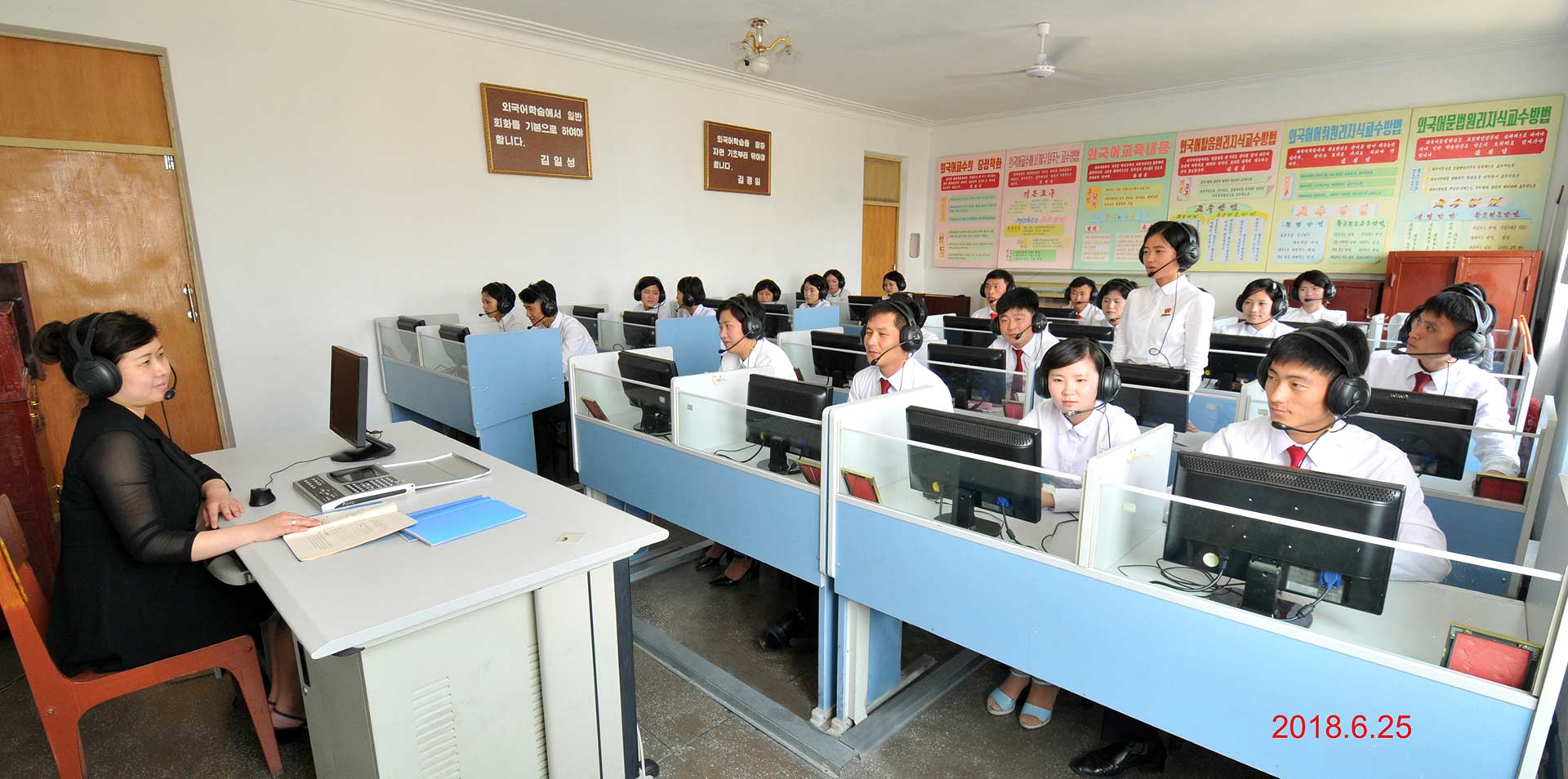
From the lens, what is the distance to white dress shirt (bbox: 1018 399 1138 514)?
1979 mm

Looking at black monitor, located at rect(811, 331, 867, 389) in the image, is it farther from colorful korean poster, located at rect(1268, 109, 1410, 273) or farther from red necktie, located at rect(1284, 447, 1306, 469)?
colorful korean poster, located at rect(1268, 109, 1410, 273)

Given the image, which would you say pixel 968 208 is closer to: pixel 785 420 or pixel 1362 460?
pixel 785 420

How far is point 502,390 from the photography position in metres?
3.45

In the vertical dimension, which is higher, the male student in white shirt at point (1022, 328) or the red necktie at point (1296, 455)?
the male student in white shirt at point (1022, 328)

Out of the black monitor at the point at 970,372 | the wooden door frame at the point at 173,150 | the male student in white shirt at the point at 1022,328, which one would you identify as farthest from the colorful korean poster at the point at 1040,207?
the wooden door frame at the point at 173,150

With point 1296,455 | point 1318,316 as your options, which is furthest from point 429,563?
point 1318,316

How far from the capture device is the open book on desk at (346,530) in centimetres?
147

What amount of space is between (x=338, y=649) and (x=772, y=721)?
128 centimetres

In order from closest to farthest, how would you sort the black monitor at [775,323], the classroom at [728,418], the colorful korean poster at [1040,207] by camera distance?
the classroom at [728,418], the black monitor at [775,323], the colorful korean poster at [1040,207]

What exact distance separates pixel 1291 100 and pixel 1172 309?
14.0 ft

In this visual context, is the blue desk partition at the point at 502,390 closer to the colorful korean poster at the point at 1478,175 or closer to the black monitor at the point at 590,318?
the black monitor at the point at 590,318

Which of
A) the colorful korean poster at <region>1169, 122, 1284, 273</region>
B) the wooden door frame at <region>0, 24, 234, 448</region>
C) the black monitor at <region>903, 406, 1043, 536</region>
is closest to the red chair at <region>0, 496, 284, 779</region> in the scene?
the black monitor at <region>903, 406, 1043, 536</region>

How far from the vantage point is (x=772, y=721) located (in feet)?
6.79

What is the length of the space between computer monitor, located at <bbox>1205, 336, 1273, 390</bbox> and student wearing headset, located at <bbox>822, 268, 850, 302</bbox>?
→ 11.5 ft
